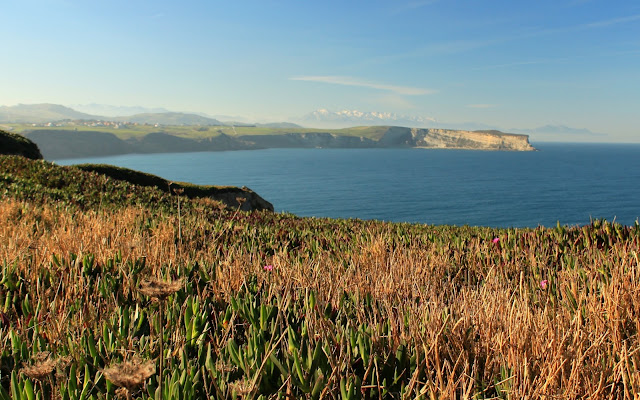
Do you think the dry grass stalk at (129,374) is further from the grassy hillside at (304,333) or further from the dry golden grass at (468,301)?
the dry golden grass at (468,301)

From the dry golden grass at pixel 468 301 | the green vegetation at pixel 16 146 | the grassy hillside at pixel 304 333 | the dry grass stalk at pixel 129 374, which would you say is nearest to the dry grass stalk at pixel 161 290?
the grassy hillside at pixel 304 333

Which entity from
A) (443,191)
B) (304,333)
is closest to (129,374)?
(304,333)

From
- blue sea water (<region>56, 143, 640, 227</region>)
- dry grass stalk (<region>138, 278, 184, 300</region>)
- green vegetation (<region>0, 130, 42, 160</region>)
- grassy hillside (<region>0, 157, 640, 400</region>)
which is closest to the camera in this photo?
dry grass stalk (<region>138, 278, 184, 300</region>)

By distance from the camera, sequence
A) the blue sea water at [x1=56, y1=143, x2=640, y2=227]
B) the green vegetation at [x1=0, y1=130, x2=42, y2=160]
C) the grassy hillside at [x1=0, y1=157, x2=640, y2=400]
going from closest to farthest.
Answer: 1. the grassy hillside at [x1=0, y1=157, x2=640, y2=400]
2. the green vegetation at [x1=0, y1=130, x2=42, y2=160]
3. the blue sea water at [x1=56, y1=143, x2=640, y2=227]

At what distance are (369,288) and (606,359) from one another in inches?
82.8

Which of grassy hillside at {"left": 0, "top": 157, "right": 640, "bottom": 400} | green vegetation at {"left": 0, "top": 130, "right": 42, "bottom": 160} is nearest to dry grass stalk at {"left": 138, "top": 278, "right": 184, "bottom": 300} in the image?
grassy hillside at {"left": 0, "top": 157, "right": 640, "bottom": 400}

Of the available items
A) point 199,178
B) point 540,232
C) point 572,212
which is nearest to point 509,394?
point 540,232

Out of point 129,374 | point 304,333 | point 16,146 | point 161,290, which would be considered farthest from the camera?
point 16,146

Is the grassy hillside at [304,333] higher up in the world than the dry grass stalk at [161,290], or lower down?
lower down

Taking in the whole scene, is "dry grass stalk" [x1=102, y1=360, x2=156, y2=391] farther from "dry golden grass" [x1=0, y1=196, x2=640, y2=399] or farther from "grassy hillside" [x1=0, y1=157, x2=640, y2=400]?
"dry golden grass" [x1=0, y1=196, x2=640, y2=399]

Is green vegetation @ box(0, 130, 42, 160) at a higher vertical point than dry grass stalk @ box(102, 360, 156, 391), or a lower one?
higher

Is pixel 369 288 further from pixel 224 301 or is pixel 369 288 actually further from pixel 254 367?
pixel 254 367

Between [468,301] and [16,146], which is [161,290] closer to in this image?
[468,301]

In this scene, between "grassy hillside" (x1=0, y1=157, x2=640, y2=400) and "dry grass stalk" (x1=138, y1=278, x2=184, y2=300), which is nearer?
"dry grass stalk" (x1=138, y1=278, x2=184, y2=300)
